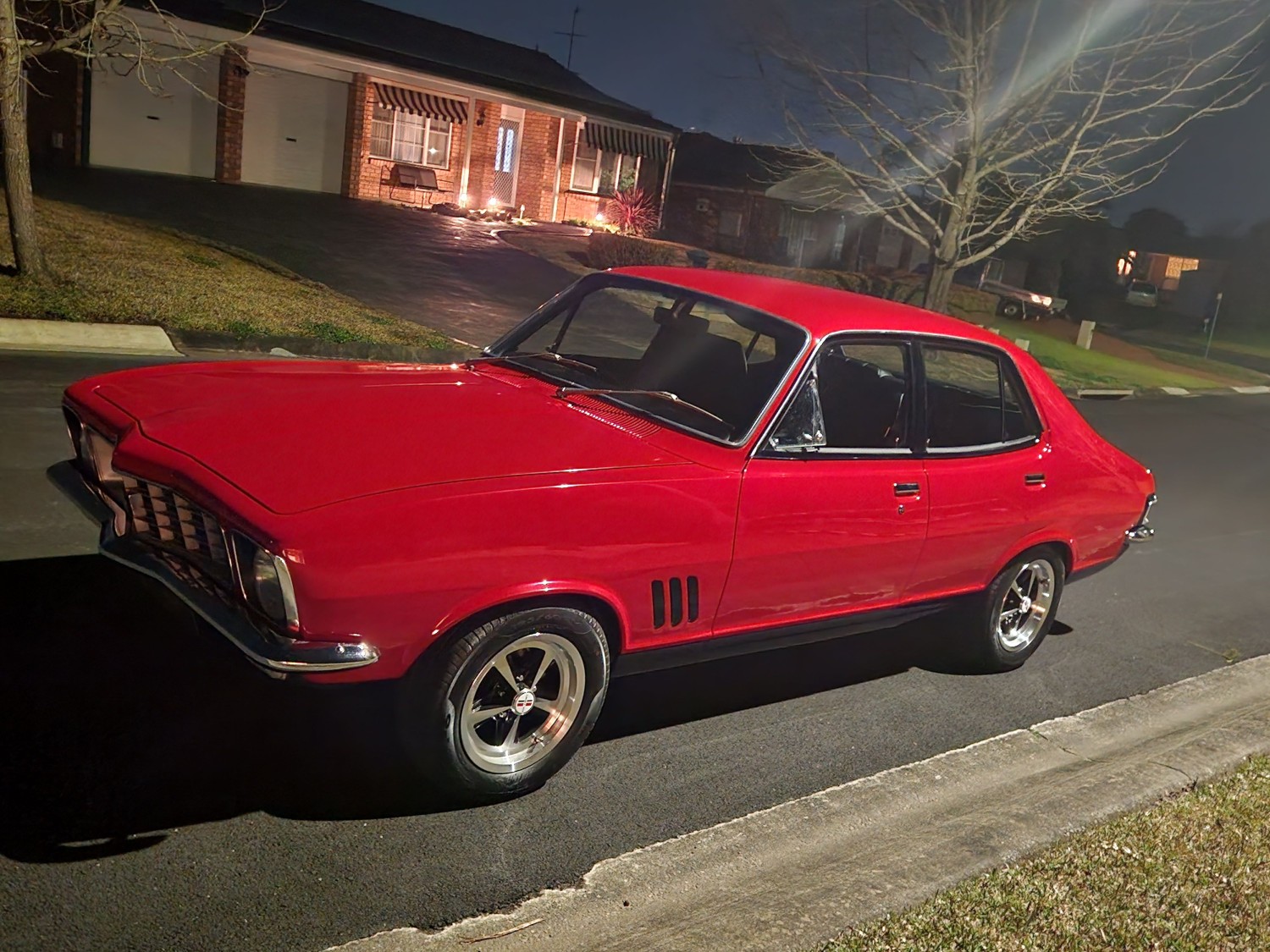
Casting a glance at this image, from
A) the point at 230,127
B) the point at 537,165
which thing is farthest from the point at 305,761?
the point at 537,165

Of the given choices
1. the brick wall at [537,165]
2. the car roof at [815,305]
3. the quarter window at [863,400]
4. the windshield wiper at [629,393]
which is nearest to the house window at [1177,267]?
the brick wall at [537,165]

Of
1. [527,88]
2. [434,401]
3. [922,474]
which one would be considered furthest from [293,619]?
[527,88]

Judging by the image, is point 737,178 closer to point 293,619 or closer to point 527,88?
point 527,88

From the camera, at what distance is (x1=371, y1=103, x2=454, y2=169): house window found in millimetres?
28109

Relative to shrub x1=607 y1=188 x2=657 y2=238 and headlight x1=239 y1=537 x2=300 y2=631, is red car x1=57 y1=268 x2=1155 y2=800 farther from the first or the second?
shrub x1=607 y1=188 x2=657 y2=238

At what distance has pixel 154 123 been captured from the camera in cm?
2445

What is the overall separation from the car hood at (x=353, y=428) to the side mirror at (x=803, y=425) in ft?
1.68

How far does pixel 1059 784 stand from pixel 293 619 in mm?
3097

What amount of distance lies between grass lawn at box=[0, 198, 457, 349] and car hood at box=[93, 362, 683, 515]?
7.94 metres

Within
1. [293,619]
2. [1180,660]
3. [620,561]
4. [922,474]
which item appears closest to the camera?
[293,619]

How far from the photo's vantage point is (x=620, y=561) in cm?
387

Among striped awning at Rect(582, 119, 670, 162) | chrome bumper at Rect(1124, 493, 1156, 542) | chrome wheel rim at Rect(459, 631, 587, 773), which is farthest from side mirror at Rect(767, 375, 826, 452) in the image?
striped awning at Rect(582, 119, 670, 162)

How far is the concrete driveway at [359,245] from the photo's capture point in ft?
55.4

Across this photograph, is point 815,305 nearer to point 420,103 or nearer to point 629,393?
point 629,393
